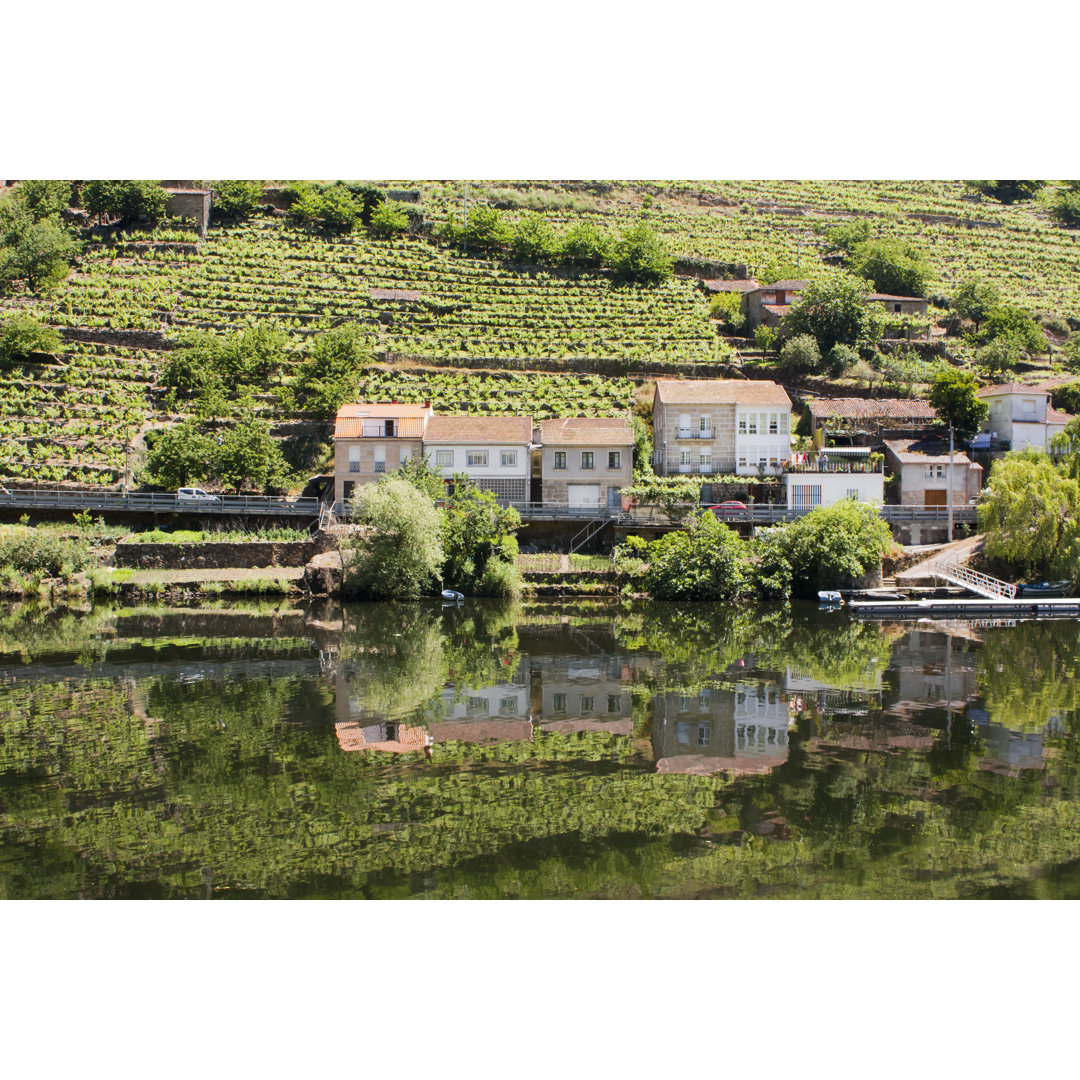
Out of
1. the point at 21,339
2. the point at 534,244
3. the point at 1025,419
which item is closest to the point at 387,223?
the point at 534,244

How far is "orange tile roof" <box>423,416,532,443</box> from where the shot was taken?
50938 millimetres

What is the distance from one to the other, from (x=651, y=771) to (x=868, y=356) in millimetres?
53802

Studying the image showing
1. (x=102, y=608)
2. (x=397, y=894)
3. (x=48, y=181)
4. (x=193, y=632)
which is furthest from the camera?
(x=48, y=181)

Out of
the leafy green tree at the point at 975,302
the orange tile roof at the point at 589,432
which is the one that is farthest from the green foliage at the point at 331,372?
the leafy green tree at the point at 975,302

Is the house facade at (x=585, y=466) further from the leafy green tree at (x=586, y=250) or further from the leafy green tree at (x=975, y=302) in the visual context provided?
the leafy green tree at (x=975, y=302)

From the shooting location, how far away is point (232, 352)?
59.5m

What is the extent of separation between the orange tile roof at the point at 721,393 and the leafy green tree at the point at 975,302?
29.3 meters

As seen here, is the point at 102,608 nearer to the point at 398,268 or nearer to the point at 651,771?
the point at 651,771

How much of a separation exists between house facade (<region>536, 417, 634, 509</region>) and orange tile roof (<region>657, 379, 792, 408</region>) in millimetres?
4772

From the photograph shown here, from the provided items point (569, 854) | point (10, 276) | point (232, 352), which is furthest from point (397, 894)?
point (10, 276)

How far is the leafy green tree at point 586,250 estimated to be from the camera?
81.2m

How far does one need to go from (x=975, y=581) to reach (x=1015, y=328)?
3669 cm

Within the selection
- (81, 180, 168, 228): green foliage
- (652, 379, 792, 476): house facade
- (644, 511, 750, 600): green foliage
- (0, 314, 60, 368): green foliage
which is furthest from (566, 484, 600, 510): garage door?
(81, 180, 168, 228): green foliage

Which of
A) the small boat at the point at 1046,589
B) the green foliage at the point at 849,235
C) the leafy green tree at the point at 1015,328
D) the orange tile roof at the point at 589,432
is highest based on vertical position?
the green foliage at the point at 849,235
